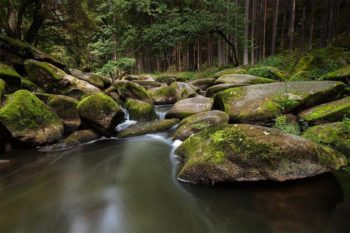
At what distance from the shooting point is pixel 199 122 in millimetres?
8336

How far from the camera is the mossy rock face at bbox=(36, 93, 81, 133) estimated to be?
9.60m

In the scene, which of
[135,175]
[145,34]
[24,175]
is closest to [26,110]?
[24,175]

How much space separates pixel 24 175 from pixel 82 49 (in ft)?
42.2

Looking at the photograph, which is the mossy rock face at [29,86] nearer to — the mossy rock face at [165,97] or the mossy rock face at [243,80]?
the mossy rock face at [165,97]

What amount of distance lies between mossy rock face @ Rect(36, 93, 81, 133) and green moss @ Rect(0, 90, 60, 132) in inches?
21.7

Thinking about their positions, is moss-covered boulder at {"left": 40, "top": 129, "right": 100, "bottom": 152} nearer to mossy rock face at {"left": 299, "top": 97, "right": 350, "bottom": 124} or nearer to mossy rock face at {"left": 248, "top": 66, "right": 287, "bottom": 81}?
mossy rock face at {"left": 299, "top": 97, "right": 350, "bottom": 124}

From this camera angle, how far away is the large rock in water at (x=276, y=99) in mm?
8234

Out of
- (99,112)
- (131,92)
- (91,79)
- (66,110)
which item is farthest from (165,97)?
(66,110)

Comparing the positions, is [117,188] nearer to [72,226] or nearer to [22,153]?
[72,226]

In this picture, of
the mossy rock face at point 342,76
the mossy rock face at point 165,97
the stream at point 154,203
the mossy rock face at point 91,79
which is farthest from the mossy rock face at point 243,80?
the stream at point 154,203

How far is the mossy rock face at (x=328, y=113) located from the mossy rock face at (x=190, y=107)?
3638 millimetres

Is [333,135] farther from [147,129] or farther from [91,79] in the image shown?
[91,79]

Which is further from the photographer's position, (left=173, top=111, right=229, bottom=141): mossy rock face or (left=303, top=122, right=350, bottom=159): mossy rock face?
(left=173, top=111, right=229, bottom=141): mossy rock face

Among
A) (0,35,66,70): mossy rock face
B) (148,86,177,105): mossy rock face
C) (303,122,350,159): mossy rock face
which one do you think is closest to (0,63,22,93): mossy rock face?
(0,35,66,70): mossy rock face
